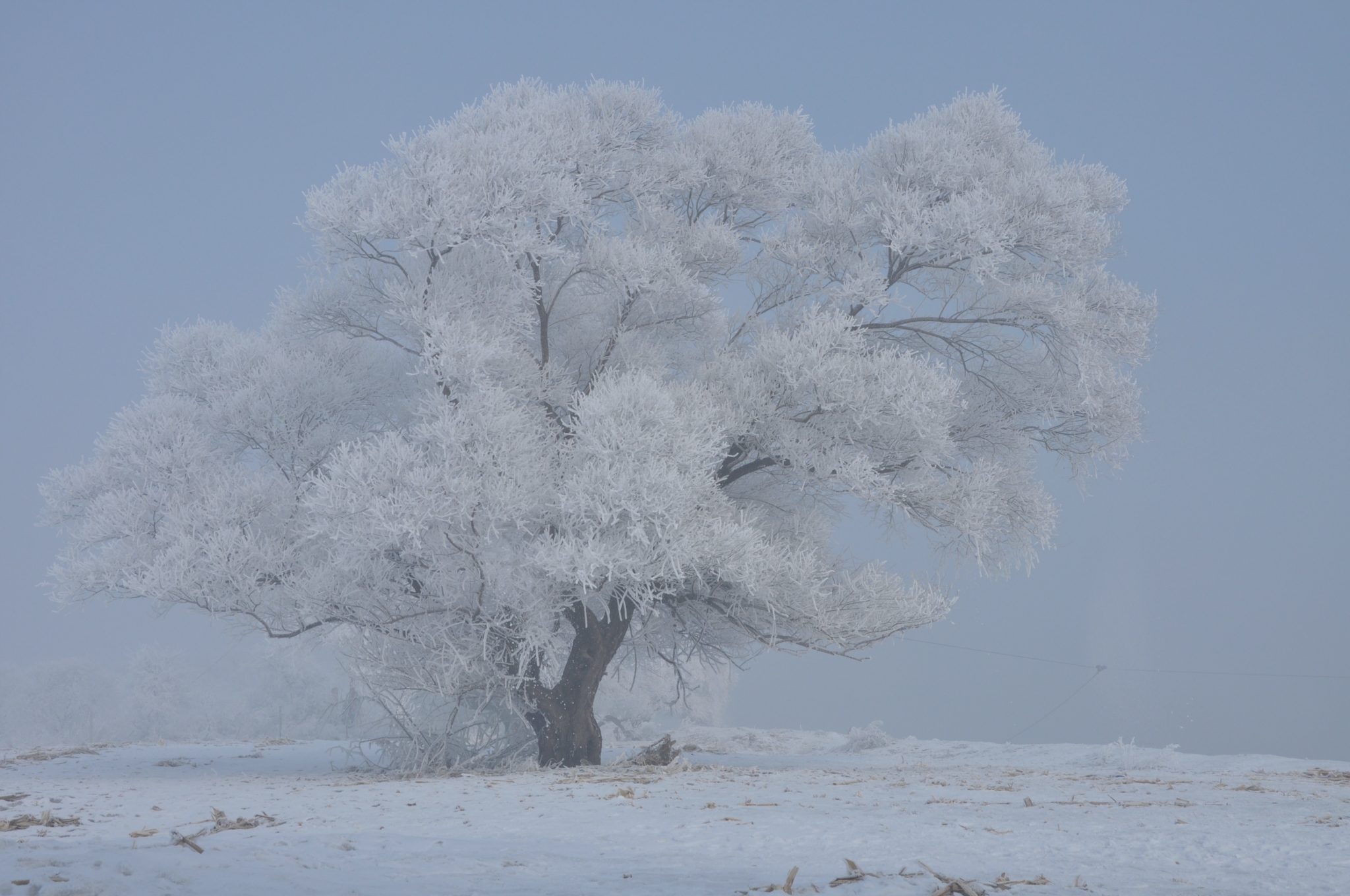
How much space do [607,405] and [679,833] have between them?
429cm

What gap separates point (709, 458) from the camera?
9.31 metres

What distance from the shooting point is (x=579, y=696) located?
33.6 ft

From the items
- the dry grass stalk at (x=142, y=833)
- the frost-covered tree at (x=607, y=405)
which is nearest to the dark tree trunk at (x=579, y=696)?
the frost-covered tree at (x=607, y=405)

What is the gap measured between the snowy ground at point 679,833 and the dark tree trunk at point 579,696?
3.68 ft

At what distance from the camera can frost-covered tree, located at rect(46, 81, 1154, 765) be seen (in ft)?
28.1

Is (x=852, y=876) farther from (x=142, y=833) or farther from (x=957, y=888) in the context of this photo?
(x=142, y=833)

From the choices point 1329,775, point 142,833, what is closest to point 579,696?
point 142,833

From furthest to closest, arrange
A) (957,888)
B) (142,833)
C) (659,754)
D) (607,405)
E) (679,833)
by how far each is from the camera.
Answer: (659,754) < (607,405) < (679,833) < (142,833) < (957,888)

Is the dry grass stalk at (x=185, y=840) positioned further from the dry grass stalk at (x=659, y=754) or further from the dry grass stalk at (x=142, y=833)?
the dry grass stalk at (x=659, y=754)

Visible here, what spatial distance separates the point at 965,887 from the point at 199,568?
8.05 m

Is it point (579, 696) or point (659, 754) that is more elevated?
point (579, 696)

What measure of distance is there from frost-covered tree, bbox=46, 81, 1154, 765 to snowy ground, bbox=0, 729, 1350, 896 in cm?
173

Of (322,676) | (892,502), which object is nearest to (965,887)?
(892,502)

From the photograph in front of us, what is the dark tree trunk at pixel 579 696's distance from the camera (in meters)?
10.0
